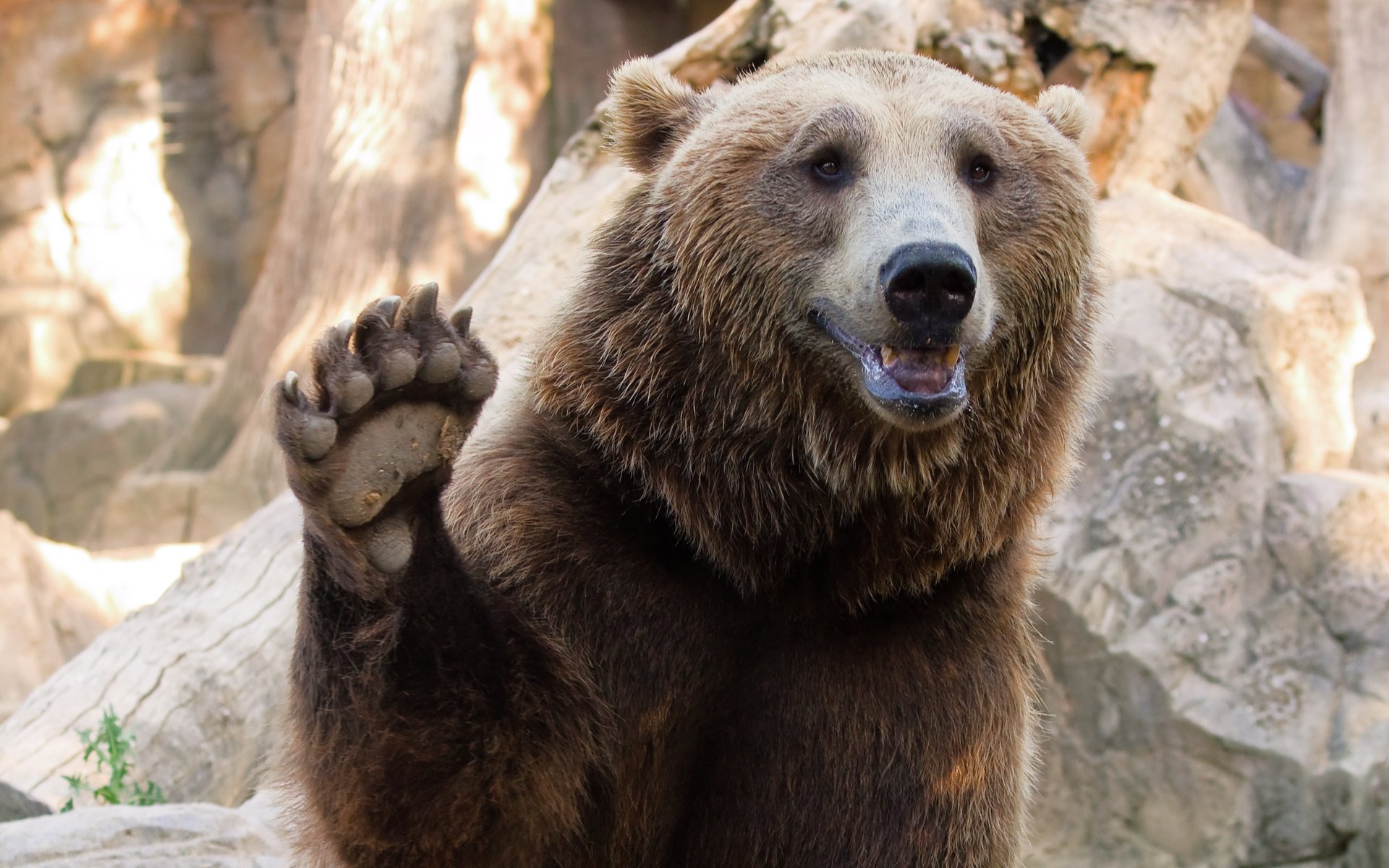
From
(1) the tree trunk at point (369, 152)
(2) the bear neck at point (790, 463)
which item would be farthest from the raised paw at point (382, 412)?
(1) the tree trunk at point (369, 152)

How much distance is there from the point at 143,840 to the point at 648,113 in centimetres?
227

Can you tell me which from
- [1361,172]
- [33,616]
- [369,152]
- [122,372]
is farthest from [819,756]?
[122,372]

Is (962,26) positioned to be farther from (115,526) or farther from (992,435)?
(115,526)

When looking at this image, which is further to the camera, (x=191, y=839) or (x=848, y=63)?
(x=191, y=839)

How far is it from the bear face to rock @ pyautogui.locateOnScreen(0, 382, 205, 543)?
1163 cm

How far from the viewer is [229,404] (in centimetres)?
1170

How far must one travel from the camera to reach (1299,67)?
1166 cm

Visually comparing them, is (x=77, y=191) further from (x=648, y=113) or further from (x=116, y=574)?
(x=648, y=113)

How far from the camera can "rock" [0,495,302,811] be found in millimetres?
5137

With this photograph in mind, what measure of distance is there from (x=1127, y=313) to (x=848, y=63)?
3.12 m

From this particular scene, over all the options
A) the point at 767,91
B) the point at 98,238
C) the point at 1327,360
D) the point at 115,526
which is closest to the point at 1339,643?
the point at 1327,360

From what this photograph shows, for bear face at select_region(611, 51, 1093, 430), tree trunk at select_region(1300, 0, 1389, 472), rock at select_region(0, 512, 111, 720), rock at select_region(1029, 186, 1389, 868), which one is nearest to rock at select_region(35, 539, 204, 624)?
rock at select_region(0, 512, 111, 720)

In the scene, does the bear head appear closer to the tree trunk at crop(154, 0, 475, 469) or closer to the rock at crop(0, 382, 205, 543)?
the tree trunk at crop(154, 0, 475, 469)

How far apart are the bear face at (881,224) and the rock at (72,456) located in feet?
38.2
